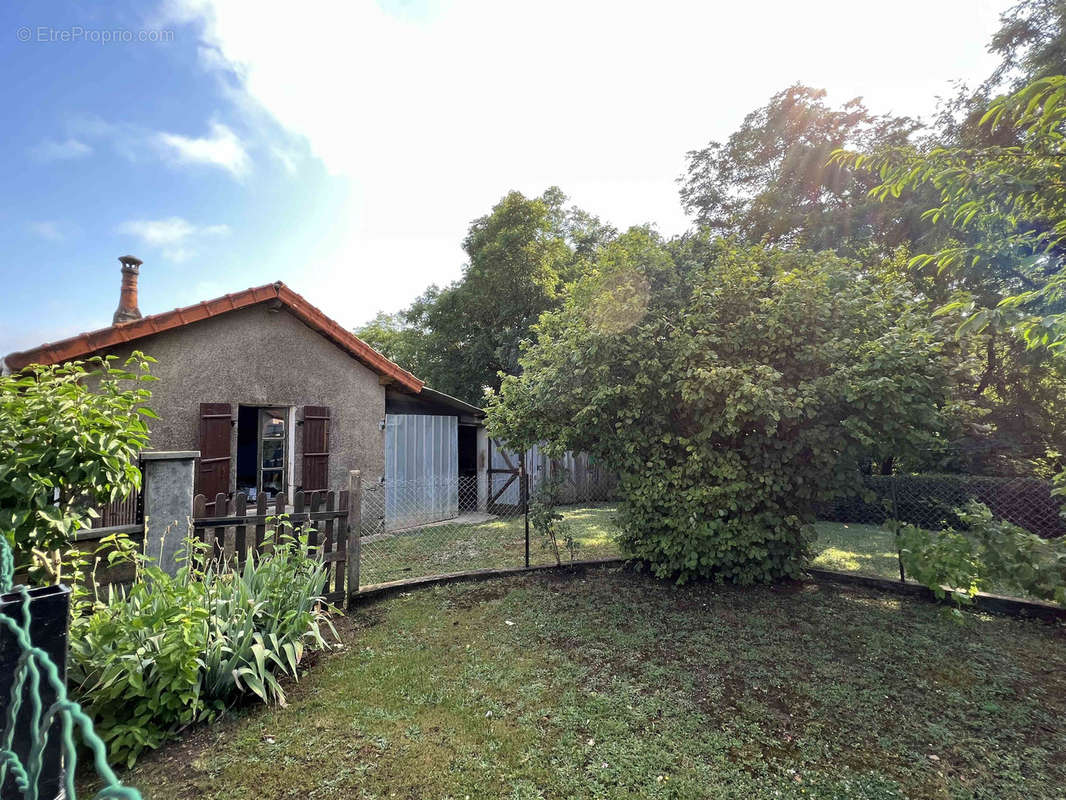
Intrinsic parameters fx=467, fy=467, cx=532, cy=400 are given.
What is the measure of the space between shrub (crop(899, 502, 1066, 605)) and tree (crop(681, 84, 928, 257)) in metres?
7.82

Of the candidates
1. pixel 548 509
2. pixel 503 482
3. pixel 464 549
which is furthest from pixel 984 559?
pixel 503 482

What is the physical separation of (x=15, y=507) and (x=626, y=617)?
4.05 metres

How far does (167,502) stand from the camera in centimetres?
344

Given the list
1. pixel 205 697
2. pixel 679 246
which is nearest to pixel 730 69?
pixel 679 246

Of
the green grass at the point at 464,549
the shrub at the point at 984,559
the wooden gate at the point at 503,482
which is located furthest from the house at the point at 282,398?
the shrub at the point at 984,559

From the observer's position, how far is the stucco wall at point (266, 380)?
247 inches

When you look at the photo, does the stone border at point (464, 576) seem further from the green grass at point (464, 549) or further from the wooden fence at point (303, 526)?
the green grass at point (464, 549)

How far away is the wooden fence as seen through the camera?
3684mm

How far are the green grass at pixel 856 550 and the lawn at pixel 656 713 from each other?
158cm

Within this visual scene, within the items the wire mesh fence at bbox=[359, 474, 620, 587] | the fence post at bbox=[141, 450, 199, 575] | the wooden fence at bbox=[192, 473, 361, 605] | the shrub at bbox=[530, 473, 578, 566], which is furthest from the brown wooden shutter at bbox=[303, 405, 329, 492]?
the shrub at bbox=[530, 473, 578, 566]

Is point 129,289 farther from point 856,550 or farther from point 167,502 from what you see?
point 856,550

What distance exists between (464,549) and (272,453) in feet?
12.4

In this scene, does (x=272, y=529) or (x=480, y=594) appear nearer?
(x=272, y=529)

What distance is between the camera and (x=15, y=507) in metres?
2.37
